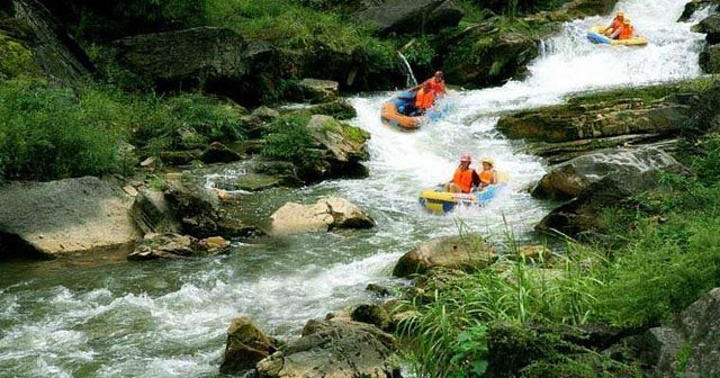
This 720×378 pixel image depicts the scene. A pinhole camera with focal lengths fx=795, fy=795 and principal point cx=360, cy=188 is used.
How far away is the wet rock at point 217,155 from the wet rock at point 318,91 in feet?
16.0

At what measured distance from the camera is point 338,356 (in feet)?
17.4

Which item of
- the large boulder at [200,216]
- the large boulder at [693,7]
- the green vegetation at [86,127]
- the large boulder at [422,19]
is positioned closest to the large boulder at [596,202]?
the large boulder at [200,216]

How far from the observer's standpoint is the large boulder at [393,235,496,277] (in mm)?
7453

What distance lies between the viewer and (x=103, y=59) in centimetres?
1689

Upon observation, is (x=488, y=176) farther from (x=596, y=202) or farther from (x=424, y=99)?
(x=424, y=99)

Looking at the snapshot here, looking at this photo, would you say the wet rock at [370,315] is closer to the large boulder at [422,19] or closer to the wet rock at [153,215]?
the wet rock at [153,215]

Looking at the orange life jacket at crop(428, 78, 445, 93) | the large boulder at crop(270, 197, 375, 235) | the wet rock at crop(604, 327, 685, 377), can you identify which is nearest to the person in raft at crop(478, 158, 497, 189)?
the large boulder at crop(270, 197, 375, 235)

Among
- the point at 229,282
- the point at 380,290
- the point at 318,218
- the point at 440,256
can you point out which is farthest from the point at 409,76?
the point at 380,290

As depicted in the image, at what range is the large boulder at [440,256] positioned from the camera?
7.45 metres

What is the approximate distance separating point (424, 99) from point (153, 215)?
8.11 meters

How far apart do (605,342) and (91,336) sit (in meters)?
4.68

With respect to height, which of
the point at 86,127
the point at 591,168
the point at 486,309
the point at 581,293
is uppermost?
the point at 581,293

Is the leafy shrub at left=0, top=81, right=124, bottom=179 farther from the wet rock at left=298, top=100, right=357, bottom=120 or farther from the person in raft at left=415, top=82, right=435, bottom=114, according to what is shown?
the person in raft at left=415, top=82, right=435, bottom=114

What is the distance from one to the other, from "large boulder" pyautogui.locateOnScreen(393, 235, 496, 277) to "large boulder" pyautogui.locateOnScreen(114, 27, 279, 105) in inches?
395
